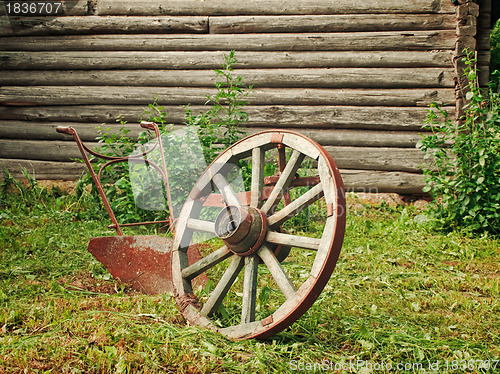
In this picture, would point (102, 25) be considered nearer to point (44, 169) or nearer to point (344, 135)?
point (44, 169)

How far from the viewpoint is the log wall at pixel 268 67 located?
201 inches

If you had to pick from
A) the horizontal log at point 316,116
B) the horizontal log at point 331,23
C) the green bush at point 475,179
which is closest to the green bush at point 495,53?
A: the horizontal log at point 331,23

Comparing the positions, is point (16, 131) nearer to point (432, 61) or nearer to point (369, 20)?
point (369, 20)

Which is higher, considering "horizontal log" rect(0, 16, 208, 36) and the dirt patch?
"horizontal log" rect(0, 16, 208, 36)

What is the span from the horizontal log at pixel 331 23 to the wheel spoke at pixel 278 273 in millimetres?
4075

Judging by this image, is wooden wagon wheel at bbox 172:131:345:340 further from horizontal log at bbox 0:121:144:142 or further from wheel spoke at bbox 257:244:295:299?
horizontal log at bbox 0:121:144:142

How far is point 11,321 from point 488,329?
106 inches

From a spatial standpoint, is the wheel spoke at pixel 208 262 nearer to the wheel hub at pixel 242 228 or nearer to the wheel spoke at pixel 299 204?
the wheel hub at pixel 242 228

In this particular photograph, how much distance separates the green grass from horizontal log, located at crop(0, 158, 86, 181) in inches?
83.3

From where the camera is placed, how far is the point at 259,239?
82.2 inches

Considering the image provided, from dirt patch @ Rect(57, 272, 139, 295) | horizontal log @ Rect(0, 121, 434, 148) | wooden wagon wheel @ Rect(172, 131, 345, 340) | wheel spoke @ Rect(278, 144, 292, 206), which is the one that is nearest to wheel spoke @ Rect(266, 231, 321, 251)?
wooden wagon wheel @ Rect(172, 131, 345, 340)

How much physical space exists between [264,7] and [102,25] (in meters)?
2.38

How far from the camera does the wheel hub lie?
6.68ft

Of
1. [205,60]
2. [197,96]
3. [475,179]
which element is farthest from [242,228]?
[205,60]
